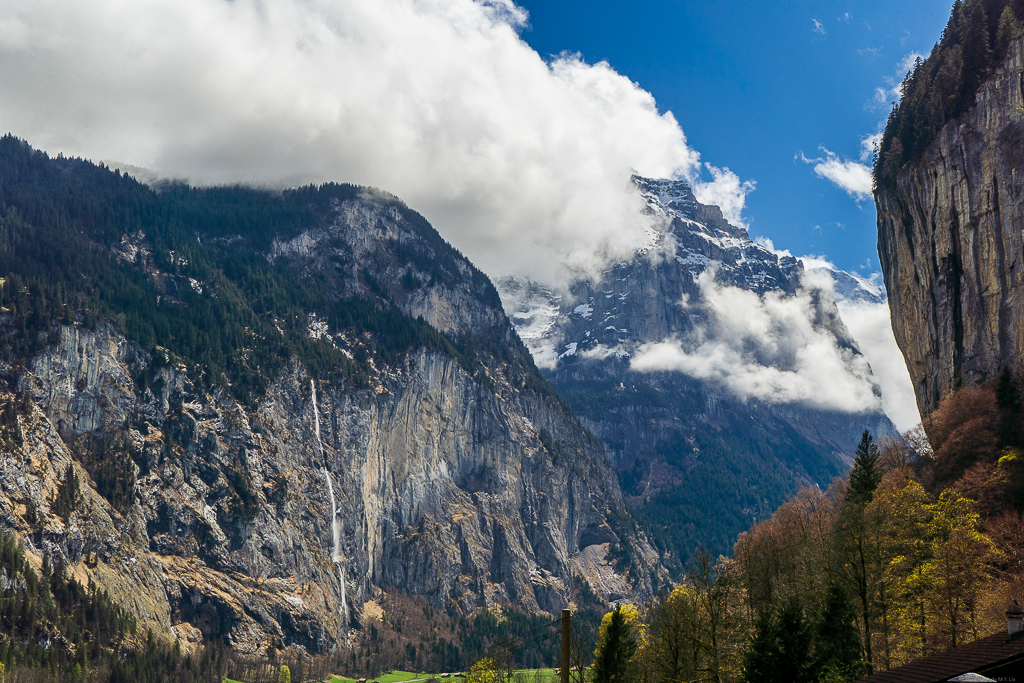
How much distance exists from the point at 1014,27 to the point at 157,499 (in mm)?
185756

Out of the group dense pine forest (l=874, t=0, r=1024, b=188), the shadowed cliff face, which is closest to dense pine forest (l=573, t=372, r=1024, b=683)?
the shadowed cliff face

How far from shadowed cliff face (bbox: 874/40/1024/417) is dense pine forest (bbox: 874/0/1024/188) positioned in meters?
1.88

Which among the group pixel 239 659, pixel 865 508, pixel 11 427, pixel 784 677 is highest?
pixel 11 427

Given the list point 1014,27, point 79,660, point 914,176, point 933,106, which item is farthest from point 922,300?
point 79,660

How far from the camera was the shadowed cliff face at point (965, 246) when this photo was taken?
80.8 m

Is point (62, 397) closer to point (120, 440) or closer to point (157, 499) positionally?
point (120, 440)

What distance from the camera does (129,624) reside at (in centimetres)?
16225

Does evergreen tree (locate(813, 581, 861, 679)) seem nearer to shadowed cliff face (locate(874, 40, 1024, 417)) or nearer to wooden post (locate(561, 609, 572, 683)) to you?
wooden post (locate(561, 609, 572, 683))

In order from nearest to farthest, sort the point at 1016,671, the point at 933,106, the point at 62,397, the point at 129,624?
the point at 1016,671
the point at 933,106
the point at 129,624
the point at 62,397

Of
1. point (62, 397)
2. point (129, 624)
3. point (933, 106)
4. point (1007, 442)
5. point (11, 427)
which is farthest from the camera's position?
point (62, 397)

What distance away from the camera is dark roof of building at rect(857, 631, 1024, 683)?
29.9 metres

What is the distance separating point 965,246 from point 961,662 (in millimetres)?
68482

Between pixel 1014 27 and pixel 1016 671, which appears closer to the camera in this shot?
pixel 1016 671

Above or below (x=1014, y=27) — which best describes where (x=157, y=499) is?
below
